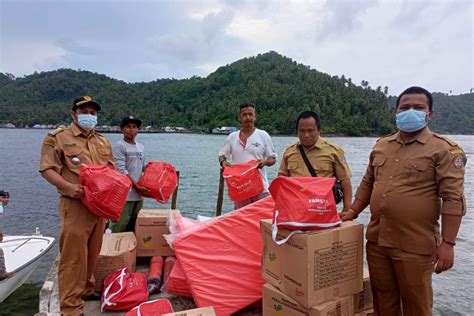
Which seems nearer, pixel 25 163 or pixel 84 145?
pixel 84 145

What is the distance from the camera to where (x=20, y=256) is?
658 cm

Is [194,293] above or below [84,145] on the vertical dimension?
below

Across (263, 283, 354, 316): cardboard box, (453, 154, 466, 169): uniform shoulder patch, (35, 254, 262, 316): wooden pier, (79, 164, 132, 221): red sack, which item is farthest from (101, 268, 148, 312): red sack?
(453, 154, 466, 169): uniform shoulder patch

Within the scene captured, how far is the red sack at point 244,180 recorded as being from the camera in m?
4.76

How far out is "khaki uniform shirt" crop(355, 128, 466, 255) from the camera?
248cm

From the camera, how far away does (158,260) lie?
4.50 metres

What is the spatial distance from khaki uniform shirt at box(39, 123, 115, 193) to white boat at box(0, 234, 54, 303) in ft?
12.1

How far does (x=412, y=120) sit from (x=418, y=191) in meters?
0.51

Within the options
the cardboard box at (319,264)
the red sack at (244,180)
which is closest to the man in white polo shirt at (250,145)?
the red sack at (244,180)

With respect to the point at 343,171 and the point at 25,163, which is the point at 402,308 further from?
the point at 25,163

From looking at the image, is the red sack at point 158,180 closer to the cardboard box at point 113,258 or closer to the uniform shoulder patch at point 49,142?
the cardboard box at point 113,258

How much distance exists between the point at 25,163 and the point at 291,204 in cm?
3754

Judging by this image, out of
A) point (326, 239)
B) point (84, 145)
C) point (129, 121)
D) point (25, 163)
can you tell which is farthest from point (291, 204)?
point (25, 163)

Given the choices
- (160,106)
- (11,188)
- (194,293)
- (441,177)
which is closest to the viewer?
(441,177)
